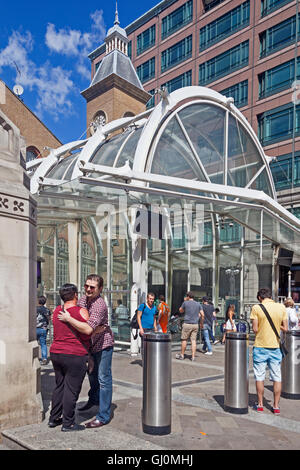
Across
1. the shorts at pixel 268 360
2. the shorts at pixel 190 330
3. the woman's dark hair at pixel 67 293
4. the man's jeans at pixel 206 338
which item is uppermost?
the woman's dark hair at pixel 67 293

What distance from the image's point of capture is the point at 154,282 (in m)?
15.9

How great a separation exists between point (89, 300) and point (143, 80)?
48533mm

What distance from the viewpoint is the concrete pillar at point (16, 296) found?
5141 millimetres

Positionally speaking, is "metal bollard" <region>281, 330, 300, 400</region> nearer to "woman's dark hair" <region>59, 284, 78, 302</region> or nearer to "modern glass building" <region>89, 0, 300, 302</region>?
"woman's dark hair" <region>59, 284, 78, 302</region>

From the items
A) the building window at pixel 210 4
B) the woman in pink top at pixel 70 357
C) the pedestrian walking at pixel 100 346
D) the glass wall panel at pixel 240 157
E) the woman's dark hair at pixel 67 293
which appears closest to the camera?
the woman in pink top at pixel 70 357

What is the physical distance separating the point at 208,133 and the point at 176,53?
34469 mm

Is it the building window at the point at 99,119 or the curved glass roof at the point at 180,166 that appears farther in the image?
the building window at the point at 99,119

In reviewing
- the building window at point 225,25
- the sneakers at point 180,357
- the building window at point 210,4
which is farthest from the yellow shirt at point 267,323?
the building window at point 210,4

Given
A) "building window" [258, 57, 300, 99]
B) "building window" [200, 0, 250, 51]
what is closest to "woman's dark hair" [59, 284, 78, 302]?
"building window" [258, 57, 300, 99]

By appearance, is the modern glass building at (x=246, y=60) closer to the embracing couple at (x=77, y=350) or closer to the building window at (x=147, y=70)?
the building window at (x=147, y=70)

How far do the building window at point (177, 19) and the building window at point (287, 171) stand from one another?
815 inches

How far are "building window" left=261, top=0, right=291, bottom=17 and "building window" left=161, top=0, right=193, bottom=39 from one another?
405 inches

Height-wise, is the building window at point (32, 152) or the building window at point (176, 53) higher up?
the building window at point (176, 53)
